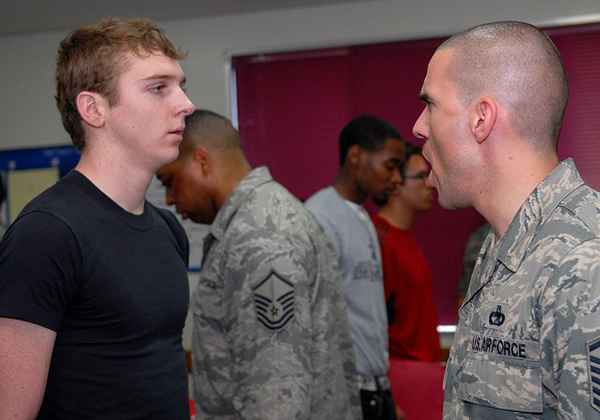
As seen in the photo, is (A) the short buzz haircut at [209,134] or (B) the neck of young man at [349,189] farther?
(B) the neck of young man at [349,189]

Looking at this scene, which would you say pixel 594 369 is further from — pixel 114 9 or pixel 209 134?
pixel 114 9

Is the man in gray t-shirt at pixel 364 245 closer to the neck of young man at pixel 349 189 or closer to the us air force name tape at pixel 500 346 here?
the neck of young man at pixel 349 189

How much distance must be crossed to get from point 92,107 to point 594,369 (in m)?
1.03

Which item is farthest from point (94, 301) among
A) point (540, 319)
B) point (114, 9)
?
point (114, 9)

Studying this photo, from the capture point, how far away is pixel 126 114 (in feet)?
4.93

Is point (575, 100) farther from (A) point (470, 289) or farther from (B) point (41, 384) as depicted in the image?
(B) point (41, 384)

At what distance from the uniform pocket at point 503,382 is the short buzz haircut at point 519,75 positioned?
0.36 metres

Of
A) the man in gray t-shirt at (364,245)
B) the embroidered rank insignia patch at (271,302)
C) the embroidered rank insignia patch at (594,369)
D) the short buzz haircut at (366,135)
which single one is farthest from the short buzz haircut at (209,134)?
the embroidered rank insignia patch at (594,369)

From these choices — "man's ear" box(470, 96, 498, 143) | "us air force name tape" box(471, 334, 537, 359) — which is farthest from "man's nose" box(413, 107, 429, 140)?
"us air force name tape" box(471, 334, 537, 359)

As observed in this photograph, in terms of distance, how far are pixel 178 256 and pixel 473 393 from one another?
2.43 feet

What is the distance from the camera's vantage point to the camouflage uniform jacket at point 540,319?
3.33 ft

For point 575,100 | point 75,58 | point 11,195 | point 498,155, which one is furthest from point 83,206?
point 11,195

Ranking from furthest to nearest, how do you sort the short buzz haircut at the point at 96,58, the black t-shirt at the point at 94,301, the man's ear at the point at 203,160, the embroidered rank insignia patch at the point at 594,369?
the man's ear at the point at 203,160, the short buzz haircut at the point at 96,58, the black t-shirt at the point at 94,301, the embroidered rank insignia patch at the point at 594,369

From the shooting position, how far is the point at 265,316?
1.84 metres
